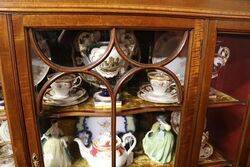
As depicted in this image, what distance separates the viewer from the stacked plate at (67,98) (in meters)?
0.61

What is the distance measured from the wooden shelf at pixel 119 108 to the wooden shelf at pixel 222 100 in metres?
0.13

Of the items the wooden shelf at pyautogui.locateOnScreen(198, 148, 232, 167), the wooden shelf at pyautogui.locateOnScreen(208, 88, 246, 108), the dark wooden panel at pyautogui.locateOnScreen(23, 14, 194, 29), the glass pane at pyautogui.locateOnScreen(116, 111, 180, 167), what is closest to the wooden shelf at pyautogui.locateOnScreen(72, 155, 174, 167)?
the glass pane at pyautogui.locateOnScreen(116, 111, 180, 167)

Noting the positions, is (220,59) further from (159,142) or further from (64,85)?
(64,85)

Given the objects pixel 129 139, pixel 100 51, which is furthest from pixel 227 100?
pixel 100 51

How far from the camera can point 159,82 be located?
0.69 meters

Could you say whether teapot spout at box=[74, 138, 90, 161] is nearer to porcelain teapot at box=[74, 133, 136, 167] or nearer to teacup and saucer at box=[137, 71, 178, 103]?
porcelain teapot at box=[74, 133, 136, 167]

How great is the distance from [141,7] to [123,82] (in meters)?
0.19

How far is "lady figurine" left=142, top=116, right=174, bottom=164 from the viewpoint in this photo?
0.73 m

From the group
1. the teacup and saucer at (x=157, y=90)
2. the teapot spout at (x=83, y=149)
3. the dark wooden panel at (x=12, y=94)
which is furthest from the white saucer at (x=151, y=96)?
the dark wooden panel at (x=12, y=94)

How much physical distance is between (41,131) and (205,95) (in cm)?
46

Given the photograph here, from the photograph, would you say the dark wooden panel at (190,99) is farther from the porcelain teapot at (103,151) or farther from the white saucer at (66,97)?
the white saucer at (66,97)

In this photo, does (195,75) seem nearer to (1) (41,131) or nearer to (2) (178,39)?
(2) (178,39)

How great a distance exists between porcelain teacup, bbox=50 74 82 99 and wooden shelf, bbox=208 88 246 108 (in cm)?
40

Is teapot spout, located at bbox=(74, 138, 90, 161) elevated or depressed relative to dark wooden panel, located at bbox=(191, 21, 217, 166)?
depressed
